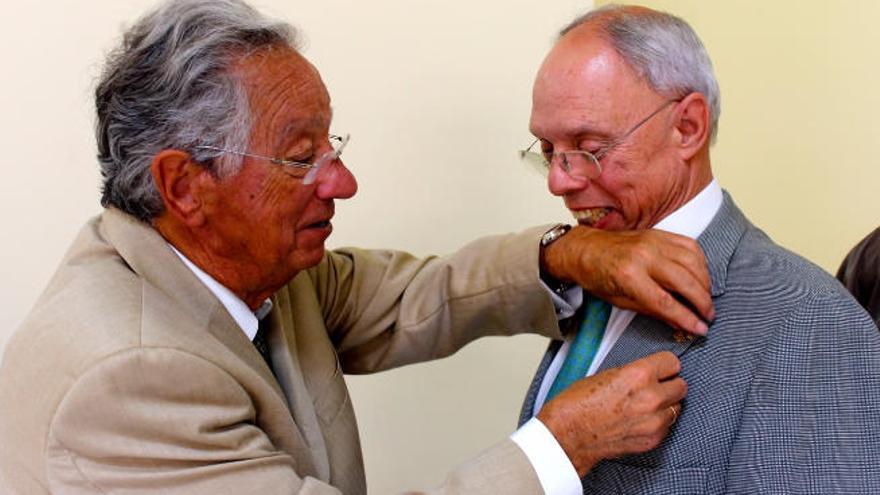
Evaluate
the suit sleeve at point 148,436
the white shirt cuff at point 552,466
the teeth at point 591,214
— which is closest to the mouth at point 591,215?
the teeth at point 591,214

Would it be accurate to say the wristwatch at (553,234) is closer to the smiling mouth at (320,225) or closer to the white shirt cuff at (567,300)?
the white shirt cuff at (567,300)

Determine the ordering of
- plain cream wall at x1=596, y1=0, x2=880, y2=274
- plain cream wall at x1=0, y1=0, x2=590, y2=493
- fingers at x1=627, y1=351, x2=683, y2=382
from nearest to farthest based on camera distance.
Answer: fingers at x1=627, y1=351, x2=683, y2=382, plain cream wall at x1=0, y1=0, x2=590, y2=493, plain cream wall at x1=596, y1=0, x2=880, y2=274

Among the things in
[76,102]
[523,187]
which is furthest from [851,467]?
[76,102]

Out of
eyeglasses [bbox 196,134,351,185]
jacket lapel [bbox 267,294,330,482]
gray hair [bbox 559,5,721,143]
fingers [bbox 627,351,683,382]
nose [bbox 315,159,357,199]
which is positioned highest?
gray hair [bbox 559,5,721,143]

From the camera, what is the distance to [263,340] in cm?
136

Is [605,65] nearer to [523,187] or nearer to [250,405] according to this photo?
[250,405]

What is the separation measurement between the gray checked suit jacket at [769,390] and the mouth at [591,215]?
0.15m

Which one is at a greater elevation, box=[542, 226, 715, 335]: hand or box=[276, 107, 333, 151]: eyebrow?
box=[276, 107, 333, 151]: eyebrow

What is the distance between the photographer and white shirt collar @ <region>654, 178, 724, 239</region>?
1.23 m

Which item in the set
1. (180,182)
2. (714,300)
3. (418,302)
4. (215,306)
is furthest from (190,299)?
(714,300)

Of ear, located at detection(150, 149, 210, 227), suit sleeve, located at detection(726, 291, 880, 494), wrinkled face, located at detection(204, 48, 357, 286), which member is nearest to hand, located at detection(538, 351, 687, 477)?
suit sleeve, located at detection(726, 291, 880, 494)

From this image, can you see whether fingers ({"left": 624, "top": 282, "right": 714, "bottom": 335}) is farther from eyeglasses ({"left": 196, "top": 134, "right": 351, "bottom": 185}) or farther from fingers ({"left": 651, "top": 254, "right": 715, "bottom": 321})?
eyeglasses ({"left": 196, "top": 134, "right": 351, "bottom": 185})

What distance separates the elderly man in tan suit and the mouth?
0.09 ft

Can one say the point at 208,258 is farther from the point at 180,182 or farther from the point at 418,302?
the point at 418,302
